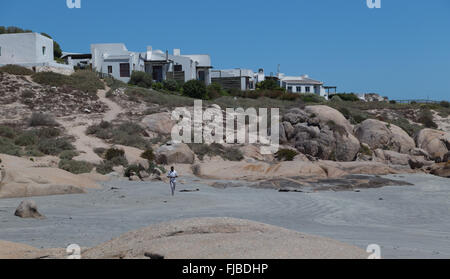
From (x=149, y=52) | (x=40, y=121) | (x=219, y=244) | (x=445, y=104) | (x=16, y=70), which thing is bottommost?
(x=219, y=244)

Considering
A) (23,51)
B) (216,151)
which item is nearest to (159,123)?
(216,151)

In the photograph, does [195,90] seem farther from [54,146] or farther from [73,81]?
[54,146]

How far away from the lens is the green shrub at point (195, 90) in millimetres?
51500

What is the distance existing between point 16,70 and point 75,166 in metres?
23.8

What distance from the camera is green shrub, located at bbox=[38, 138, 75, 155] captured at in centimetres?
2567

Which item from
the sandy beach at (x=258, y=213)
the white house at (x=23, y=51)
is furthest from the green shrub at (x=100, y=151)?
the white house at (x=23, y=51)

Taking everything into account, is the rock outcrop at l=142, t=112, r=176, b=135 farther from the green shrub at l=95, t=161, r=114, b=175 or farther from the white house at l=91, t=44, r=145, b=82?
the white house at l=91, t=44, r=145, b=82

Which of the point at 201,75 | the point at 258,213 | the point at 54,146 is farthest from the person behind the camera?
the point at 201,75

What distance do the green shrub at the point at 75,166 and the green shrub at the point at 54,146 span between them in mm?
2934

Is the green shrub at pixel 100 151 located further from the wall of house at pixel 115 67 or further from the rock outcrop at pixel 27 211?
the wall of house at pixel 115 67

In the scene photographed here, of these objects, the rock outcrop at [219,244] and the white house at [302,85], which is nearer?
the rock outcrop at [219,244]

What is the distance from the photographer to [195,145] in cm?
3000

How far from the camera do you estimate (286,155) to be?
29422 millimetres

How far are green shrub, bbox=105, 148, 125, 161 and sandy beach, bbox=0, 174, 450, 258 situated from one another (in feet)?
14.5
